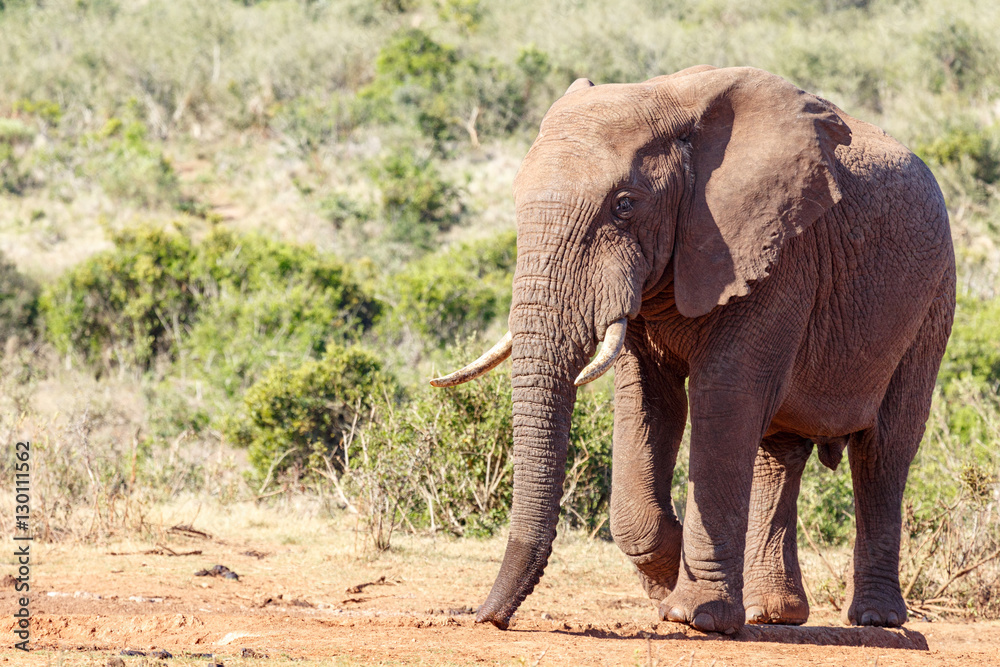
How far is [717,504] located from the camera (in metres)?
4.90

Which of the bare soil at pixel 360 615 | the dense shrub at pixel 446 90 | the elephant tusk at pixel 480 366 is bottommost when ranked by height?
the bare soil at pixel 360 615

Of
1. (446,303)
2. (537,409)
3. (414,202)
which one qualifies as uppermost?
(414,202)

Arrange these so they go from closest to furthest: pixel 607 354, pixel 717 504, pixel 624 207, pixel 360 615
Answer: pixel 607 354
pixel 624 207
pixel 717 504
pixel 360 615

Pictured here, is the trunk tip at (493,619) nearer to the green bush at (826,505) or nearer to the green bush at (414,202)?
the green bush at (826,505)

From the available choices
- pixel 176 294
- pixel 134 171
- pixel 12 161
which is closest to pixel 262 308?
pixel 176 294

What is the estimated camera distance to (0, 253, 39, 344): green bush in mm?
17188

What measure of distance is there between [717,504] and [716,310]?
0.82 metres

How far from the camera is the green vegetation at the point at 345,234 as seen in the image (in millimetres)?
9164

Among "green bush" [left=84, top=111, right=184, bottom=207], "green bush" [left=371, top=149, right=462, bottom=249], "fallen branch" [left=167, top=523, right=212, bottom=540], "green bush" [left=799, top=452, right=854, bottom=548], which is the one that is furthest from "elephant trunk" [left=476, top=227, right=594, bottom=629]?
"green bush" [left=84, top=111, right=184, bottom=207]

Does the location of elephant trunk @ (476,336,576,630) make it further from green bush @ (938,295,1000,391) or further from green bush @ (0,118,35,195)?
green bush @ (0,118,35,195)

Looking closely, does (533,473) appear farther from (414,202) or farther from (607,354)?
(414,202)

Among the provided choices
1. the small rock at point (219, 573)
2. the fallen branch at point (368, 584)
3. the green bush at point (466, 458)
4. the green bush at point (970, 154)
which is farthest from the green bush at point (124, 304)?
the green bush at point (970, 154)

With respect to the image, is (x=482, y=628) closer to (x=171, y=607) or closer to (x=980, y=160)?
(x=171, y=607)

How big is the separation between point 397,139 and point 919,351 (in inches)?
951
